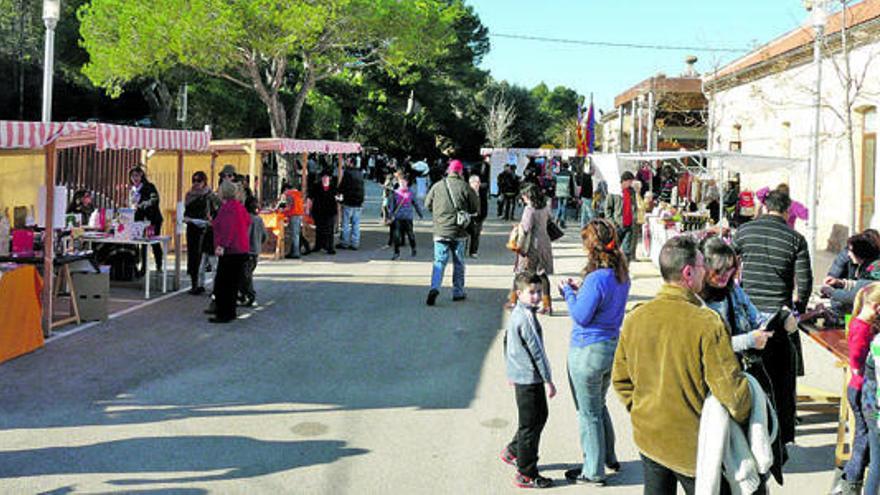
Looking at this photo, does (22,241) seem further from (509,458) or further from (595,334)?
(595,334)

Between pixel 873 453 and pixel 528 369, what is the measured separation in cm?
193

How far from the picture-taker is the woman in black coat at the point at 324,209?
17859mm

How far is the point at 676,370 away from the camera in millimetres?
3482

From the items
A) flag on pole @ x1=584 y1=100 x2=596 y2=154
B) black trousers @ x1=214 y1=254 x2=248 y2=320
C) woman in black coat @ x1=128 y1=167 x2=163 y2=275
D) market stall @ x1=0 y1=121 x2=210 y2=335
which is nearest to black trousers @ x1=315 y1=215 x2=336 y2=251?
woman in black coat @ x1=128 y1=167 x2=163 y2=275

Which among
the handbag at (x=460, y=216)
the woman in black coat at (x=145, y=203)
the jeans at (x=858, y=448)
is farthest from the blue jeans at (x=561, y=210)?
the jeans at (x=858, y=448)

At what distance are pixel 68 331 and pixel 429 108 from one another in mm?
41814

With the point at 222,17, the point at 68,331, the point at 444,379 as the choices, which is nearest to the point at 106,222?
the point at 68,331

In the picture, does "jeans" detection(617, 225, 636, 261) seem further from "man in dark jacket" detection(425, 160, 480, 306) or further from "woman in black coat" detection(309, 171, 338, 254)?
"woman in black coat" detection(309, 171, 338, 254)

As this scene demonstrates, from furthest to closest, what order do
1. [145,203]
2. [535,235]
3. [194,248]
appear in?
[145,203]
[194,248]
[535,235]

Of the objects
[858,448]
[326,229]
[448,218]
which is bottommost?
[858,448]

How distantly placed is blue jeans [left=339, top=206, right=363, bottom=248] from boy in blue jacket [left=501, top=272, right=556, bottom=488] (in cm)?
1353

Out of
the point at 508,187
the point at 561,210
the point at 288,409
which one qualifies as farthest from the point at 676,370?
the point at 508,187

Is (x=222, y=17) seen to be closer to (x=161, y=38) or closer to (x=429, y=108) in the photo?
(x=161, y=38)

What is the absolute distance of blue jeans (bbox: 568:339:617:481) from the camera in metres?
5.27
